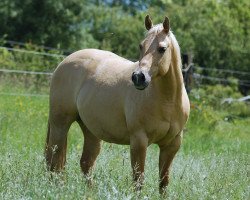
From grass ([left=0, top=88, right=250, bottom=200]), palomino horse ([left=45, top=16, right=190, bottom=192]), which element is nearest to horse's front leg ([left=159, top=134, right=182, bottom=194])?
palomino horse ([left=45, top=16, right=190, bottom=192])

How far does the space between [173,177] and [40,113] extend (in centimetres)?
474

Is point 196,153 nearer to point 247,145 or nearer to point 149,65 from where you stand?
point 247,145

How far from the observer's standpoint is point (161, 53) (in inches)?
185

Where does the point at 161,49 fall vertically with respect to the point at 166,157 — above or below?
above

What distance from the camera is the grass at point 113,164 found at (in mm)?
4141

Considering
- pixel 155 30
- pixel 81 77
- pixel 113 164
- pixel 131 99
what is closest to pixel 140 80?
pixel 155 30

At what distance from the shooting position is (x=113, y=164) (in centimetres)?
596

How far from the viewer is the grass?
4141 millimetres

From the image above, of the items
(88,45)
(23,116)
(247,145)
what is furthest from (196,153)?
(88,45)

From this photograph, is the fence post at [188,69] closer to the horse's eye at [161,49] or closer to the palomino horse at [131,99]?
the palomino horse at [131,99]

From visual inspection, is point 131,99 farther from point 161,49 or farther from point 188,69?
point 188,69

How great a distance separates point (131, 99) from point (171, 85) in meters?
0.36

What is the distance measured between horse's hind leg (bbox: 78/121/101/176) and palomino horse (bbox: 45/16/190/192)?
2 centimetres

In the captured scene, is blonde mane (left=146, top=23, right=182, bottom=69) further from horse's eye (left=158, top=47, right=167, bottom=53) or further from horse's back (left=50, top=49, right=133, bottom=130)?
horse's back (left=50, top=49, right=133, bottom=130)
